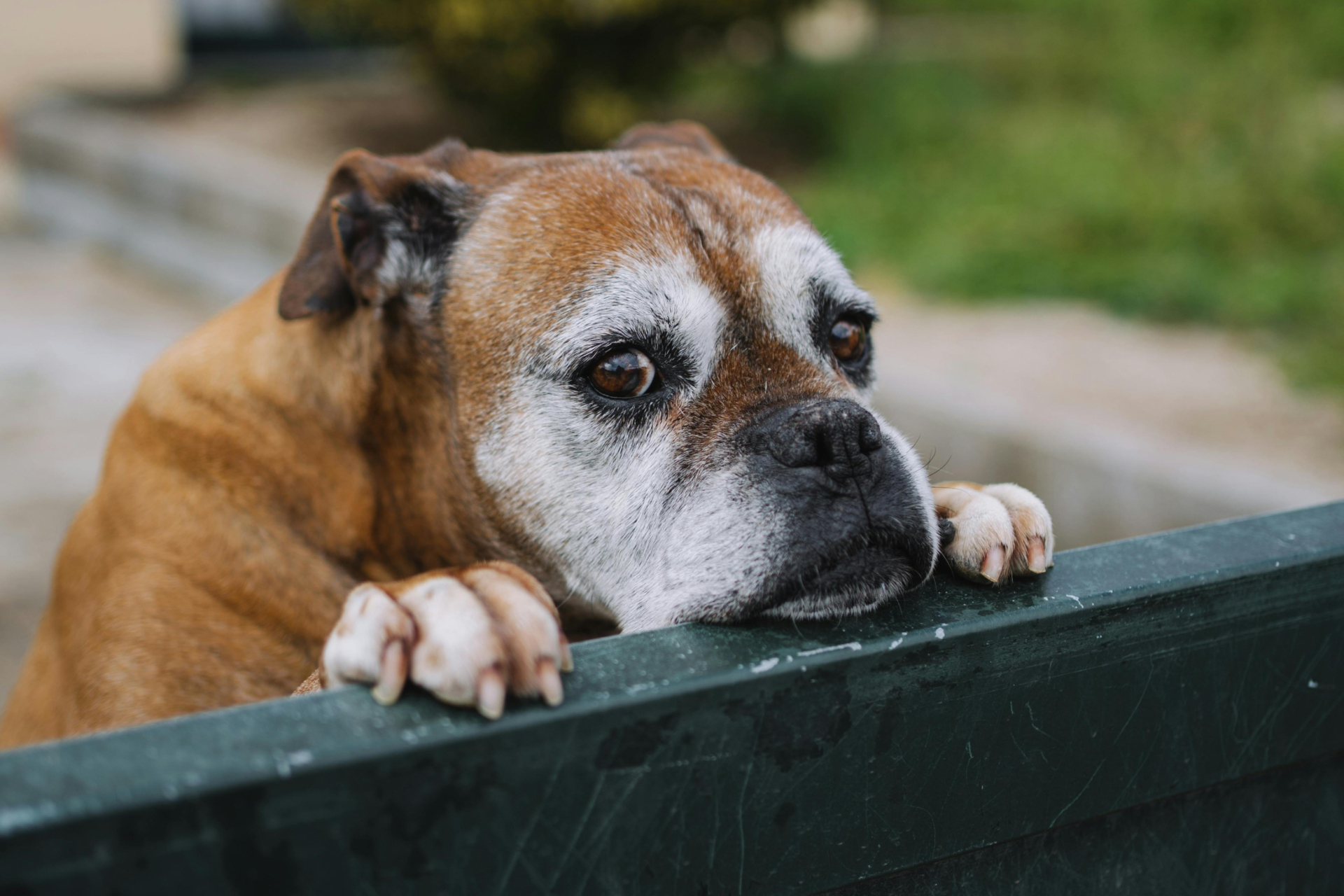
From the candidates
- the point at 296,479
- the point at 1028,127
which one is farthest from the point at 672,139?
the point at 1028,127

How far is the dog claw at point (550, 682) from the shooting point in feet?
4.26

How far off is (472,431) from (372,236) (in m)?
0.44

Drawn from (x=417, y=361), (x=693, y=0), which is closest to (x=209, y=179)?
(x=693, y=0)

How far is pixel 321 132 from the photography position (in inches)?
408

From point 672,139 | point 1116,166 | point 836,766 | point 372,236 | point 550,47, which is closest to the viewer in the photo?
point 836,766

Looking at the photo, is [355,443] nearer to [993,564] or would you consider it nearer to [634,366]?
[634,366]

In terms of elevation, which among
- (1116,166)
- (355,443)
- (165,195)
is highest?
(355,443)

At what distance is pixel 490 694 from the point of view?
127 cm

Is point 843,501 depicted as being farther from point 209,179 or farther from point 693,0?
point 209,179

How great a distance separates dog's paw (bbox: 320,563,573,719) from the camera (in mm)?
1296

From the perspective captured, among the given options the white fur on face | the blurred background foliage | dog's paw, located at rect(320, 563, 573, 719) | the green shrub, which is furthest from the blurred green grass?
dog's paw, located at rect(320, 563, 573, 719)

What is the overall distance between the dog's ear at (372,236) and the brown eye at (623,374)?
0.44 metres

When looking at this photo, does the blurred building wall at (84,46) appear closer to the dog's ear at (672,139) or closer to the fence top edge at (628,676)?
the dog's ear at (672,139)

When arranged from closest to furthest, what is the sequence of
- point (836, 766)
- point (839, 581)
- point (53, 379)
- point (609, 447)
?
point (836, 766) < point (839, 581) < point (609, 447) < point (53, 379)
